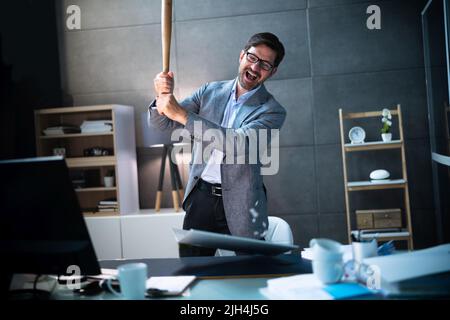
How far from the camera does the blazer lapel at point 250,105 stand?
1.75m

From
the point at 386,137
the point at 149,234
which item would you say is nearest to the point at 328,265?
the point at 386,137

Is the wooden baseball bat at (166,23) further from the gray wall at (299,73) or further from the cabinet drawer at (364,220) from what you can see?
the cabinet drawer at (364,220)

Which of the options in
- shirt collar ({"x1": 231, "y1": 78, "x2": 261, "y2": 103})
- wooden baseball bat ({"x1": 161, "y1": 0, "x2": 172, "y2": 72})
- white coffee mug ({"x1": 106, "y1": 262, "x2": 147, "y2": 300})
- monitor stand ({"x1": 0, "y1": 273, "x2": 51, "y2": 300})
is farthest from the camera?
shirt collar ({"x1": 231, "y1": 78, "x2": 261, "y2": 103})

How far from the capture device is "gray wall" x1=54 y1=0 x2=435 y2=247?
2.75m

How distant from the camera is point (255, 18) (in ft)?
9.85

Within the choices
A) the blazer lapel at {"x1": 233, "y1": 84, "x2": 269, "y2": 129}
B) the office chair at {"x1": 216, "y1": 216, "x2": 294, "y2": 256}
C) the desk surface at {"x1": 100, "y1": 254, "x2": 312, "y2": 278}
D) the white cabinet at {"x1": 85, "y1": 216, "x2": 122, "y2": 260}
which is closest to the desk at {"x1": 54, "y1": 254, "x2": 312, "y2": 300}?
the desk surface at {"x1": 100, "y1": 254, "x2": 312, "y2": 278}

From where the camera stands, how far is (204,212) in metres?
1.73

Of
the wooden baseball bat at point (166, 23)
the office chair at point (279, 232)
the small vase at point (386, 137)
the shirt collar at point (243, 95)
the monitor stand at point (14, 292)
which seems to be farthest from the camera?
the small vase at point (386, 137)

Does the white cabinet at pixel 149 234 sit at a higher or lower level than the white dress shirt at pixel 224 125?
lower

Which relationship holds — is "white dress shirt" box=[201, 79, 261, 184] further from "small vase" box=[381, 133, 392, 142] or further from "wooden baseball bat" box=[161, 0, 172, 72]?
"small vase" box=[381, 133, 392, 142]

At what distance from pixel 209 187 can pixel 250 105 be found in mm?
358

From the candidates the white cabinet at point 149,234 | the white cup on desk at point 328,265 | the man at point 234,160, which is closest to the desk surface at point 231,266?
the white cup on desk at point 328,265

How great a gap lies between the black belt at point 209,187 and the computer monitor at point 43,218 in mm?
861

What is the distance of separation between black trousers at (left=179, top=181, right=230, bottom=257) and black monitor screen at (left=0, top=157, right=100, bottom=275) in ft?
2.76
